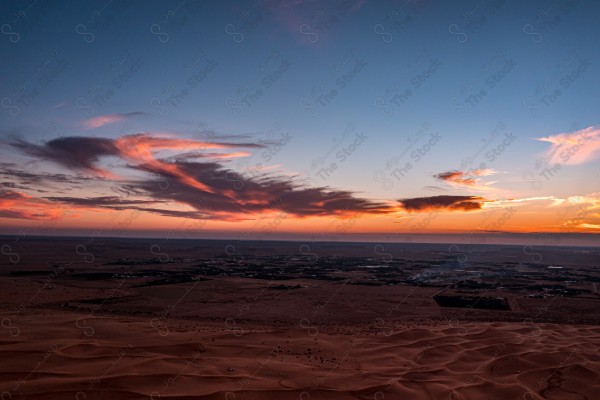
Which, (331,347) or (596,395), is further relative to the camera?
(331,347)

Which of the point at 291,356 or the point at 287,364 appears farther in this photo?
the point at 291,356

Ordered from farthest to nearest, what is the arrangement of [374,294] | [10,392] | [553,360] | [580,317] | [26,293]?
[374,294] < [26,293] < [580,317] < [553,360] < [10,392]

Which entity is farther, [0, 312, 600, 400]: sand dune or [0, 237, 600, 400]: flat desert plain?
[0, 237, 600, 400]: flat desert plain

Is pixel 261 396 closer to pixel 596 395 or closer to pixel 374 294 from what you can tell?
pixel 596 395

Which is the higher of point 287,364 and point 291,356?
point 287,364

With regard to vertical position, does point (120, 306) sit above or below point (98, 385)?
below

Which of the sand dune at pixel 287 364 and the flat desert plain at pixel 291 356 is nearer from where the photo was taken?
the sand dune at pixel 287 364

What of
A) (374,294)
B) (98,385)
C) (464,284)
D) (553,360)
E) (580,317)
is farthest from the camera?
(464,284)

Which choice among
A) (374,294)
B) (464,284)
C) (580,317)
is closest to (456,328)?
(580,317)
